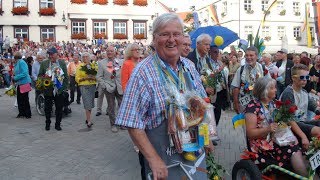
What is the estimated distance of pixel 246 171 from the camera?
4.25 m

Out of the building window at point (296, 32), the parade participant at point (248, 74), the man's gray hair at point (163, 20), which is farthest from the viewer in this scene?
the building window at point (296, 32)

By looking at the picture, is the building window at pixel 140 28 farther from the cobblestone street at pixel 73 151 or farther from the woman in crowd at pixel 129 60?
the woman in crowd at pixel 129 60

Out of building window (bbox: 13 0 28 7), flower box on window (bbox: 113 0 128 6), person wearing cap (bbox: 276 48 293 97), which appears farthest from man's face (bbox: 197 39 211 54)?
building window (bbox: 13 0 28 7)

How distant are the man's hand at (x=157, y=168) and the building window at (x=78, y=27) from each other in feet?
124

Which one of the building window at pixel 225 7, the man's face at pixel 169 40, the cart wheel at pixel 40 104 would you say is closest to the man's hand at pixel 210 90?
the man's face at pixel 169 40

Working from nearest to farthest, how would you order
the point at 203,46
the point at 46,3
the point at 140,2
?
the point at 203,46
the point at 46,3
the point at 140,2

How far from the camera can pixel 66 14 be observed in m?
38.4

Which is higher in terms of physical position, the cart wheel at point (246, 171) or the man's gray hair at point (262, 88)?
the man's gray hair at point (262, 88)

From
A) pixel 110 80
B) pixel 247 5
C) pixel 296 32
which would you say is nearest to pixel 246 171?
pixel 110 80

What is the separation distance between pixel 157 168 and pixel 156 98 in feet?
1.49

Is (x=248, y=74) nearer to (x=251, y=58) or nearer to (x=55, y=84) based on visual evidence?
(x=251, y=58)

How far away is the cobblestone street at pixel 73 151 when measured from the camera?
18.2 feet

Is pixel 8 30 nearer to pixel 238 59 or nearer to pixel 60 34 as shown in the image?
pixel 60 34

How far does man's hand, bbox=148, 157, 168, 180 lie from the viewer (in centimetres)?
240
